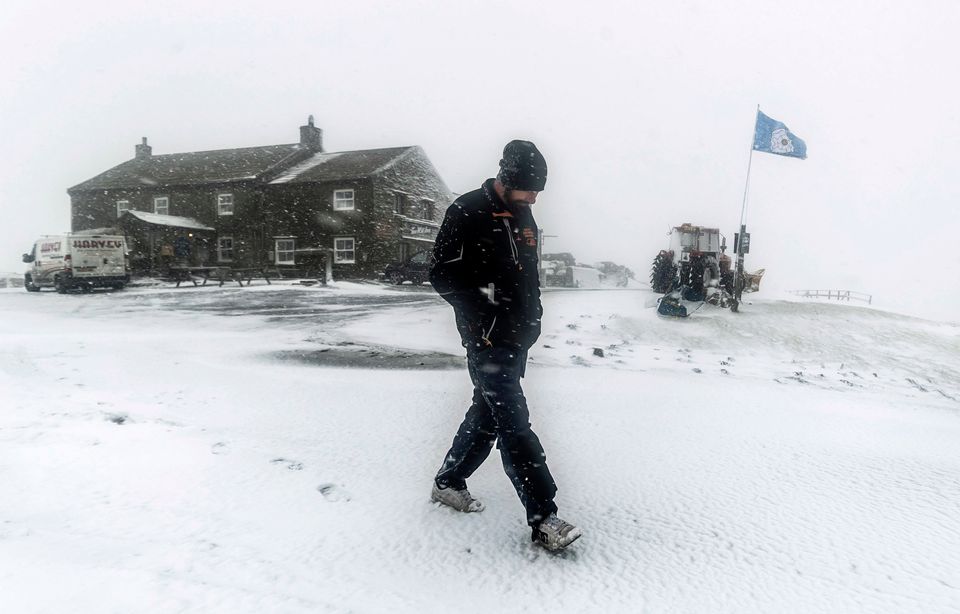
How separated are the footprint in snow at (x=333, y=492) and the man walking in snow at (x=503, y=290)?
2.97 feet

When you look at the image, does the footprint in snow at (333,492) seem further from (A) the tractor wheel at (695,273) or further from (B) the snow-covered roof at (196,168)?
(B) the snow-covered roof at (196,168)

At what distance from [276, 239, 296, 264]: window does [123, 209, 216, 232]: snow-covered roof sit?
3.93 m

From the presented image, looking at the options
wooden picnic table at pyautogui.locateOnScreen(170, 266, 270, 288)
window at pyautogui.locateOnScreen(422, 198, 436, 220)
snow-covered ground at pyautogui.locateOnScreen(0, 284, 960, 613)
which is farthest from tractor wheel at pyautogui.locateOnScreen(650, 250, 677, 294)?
window at pyautogui.locateOnScreen(422, 198, 436, 220)

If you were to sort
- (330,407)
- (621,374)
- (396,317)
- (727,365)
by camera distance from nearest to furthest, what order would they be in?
(330,407)
(621,374)
(727,365)
(396,317)

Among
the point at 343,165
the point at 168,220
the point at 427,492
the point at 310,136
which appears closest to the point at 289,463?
the point at 427,492

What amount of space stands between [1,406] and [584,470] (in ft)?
13.7

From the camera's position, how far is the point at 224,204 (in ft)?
100

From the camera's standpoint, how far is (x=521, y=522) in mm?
2711

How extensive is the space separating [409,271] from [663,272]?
11178 millimetres

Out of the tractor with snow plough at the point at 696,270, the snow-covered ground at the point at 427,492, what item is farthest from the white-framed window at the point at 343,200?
the snow-covered ground at the point at 427,492

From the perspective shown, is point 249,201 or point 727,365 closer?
point 727,365

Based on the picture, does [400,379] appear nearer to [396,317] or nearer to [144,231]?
[396,317]

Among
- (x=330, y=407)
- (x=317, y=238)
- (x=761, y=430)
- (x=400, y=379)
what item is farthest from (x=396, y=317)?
(x=317, y=238)

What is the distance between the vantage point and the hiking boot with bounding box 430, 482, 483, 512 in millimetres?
2779
